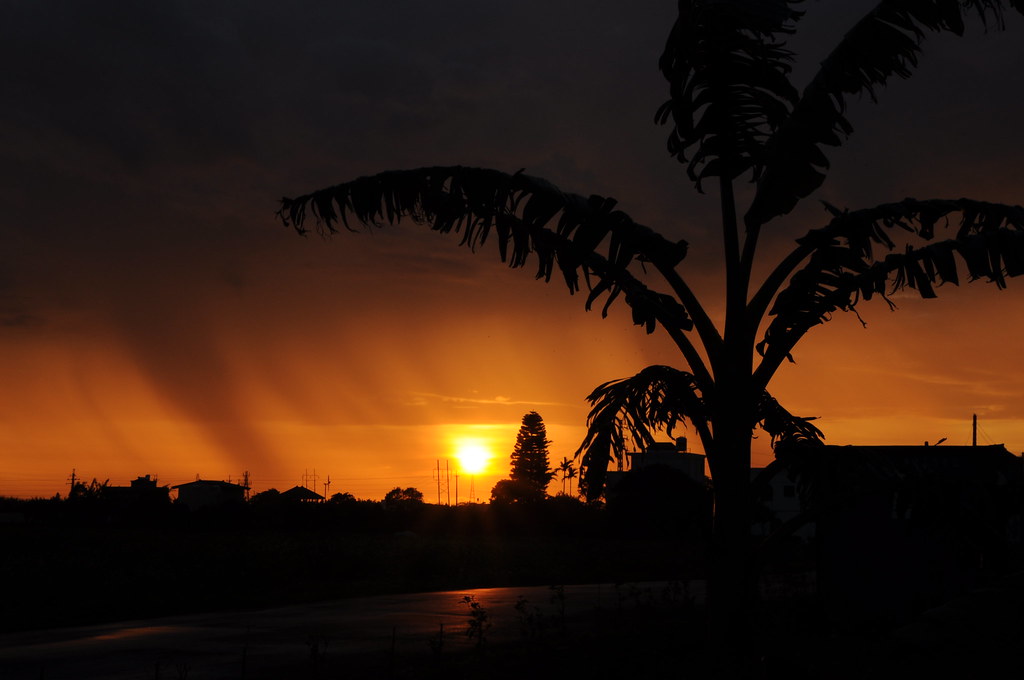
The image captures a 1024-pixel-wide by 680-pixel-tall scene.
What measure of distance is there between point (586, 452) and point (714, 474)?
4.71 feet

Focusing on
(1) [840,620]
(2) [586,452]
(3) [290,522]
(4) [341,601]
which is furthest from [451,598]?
(3) [290,522]

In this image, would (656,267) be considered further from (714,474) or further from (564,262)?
(714,474)

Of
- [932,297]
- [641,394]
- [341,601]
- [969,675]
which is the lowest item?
[341,601]

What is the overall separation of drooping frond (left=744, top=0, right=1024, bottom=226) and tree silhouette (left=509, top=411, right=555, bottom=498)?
118099 millimetres

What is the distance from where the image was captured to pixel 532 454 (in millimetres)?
128500

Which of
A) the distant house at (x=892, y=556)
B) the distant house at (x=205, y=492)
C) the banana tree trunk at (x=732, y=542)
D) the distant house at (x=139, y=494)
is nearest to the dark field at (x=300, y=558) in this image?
the distant house at (x=139, y=494)

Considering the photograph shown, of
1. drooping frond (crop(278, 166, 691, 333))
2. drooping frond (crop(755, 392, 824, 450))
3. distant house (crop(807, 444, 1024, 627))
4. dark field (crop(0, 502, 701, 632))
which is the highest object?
drooping frond (crop(278, 166, 691, 333))

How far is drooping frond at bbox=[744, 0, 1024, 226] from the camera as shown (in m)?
9.08

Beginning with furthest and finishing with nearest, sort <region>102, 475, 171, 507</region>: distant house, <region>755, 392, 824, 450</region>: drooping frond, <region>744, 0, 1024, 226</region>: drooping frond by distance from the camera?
<region>102, 475, 171, 507</region>: distant house, <region>755, 392, 824, 450</region>: drooping frond, <region>744, 0, 1024, 226</region>: drooping frond

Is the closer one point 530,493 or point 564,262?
point 564,262

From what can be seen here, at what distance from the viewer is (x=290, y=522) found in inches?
2527

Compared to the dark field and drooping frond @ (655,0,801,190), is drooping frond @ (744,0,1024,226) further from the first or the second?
the dark field

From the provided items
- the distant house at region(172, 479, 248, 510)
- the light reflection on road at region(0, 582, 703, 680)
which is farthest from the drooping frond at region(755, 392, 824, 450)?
the distant house at region(172, 479, 248, 510)

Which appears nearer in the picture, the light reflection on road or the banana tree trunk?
the banana tree trunk
